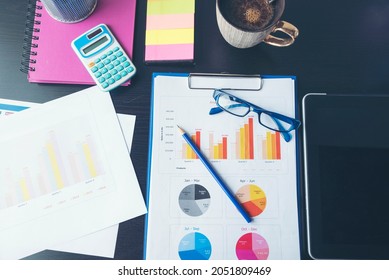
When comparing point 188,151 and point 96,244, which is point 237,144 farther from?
point 96,244

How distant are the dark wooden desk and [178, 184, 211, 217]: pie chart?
100 mm

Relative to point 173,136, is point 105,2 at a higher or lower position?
higher

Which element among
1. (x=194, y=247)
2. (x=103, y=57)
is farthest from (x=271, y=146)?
(x=103, y=57)

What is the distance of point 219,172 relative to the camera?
22.9 inches

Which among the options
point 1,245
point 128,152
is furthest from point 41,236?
point 128,152

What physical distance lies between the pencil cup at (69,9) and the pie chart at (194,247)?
16.2 inches

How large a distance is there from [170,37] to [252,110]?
0.19 m

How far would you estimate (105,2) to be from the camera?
0.63 meters

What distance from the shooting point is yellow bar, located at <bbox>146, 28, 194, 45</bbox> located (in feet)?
2.00

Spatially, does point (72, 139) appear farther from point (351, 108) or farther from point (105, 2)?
point (351, 108)

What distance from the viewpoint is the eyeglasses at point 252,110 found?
59 cm

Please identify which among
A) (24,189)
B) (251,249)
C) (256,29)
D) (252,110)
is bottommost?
(251,249)

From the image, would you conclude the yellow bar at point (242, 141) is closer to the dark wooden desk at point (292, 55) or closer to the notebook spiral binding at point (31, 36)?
the dark wooden desk at point (292, 55)
